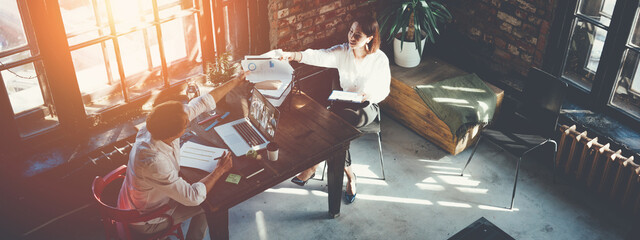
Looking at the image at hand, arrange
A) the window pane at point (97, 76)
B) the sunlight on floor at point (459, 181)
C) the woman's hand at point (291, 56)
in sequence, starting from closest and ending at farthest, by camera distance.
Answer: the window pane at point (97, 76) < the woman's hand at point (291, 56) < the sunlight on floor at point (459, 181)

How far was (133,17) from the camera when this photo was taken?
3.95 metres

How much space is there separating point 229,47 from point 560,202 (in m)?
3.02

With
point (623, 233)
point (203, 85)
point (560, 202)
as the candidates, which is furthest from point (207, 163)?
point (623, 233)

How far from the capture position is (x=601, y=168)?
4.51 m

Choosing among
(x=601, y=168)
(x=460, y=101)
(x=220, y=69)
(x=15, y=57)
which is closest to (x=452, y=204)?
(x=460, y=101)

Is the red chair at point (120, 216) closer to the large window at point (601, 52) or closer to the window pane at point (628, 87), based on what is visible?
the large window at point (601, 52)

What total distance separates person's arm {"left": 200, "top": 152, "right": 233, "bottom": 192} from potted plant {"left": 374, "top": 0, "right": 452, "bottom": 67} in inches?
84.2

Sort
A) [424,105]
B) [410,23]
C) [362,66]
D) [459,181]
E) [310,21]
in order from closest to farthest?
[362,66] → [459,181] → [310,21] → [424,105] → [410,23]

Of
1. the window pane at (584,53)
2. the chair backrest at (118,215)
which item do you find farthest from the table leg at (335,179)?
the window pane at (584,53)

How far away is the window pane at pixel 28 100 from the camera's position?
365cm

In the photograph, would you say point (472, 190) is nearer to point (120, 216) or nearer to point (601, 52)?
point (601, 52)

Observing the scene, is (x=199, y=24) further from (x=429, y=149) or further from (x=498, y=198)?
(x=498, y=198)

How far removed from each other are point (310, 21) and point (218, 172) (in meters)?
2.06

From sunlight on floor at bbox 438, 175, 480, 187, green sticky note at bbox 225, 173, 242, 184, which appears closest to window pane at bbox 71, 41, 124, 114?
green sticky note at bbox 225, 173, 242, 184
